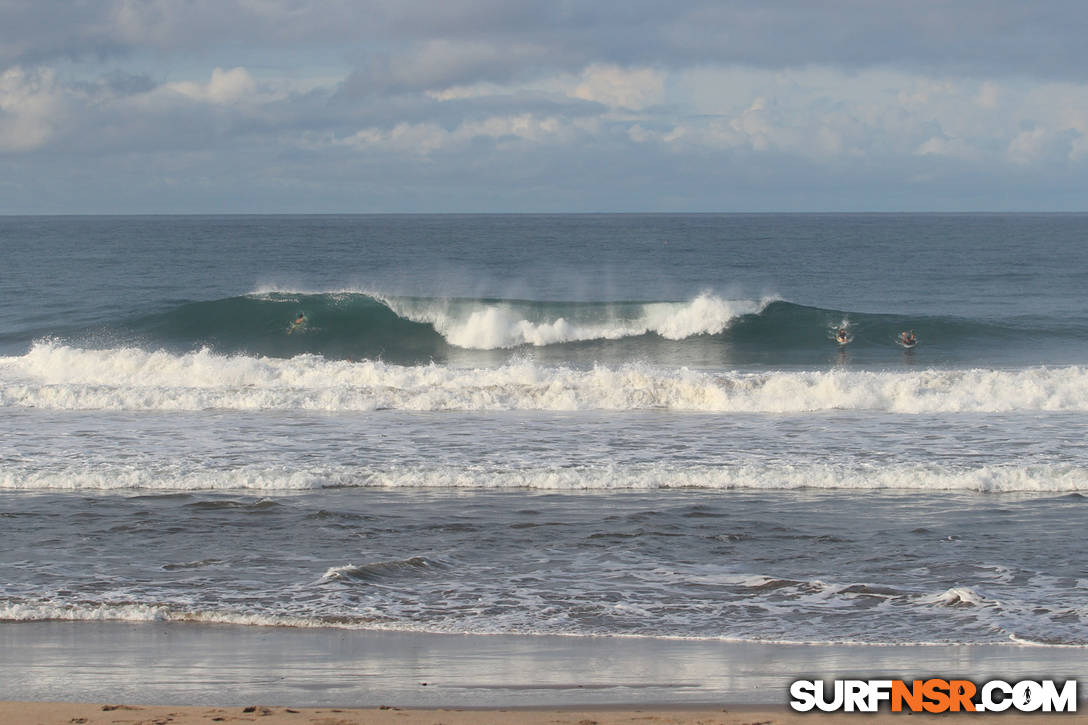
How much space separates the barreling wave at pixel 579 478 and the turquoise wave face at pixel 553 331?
12720 mm

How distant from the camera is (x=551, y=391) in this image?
751 inches

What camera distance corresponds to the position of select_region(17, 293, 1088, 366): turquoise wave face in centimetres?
2772

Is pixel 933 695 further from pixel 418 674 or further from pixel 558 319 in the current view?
pixel 558 319

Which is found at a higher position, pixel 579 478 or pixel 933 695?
pixel 579 478

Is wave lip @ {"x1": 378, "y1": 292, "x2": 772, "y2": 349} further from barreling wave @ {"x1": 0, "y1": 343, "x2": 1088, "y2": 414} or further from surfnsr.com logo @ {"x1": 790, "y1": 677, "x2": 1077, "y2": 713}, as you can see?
surfnsr.com logo @ {"x1": 790, "y1": 677, "x2": 1077, "y2": 713}

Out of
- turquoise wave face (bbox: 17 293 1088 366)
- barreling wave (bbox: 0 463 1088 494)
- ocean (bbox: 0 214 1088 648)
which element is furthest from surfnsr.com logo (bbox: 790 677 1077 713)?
turquoise wave face (bbox: 17 293 1088 366)

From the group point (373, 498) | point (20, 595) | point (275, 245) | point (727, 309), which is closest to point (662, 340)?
point (727, 309)

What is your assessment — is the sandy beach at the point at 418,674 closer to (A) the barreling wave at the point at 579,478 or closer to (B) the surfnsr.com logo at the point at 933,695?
(B) the surfnsr.com logo at the point at 933,695

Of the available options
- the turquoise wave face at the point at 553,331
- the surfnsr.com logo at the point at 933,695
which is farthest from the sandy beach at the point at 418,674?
the turquoise wave face at the point at 553,331

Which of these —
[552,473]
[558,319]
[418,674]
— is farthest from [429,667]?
[558,319]

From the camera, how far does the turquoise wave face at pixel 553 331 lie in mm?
27719

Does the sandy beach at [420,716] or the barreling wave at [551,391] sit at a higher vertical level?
the barreling wave at [551,391]

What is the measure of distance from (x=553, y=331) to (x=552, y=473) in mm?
15867

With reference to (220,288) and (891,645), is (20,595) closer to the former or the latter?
(891,645)
